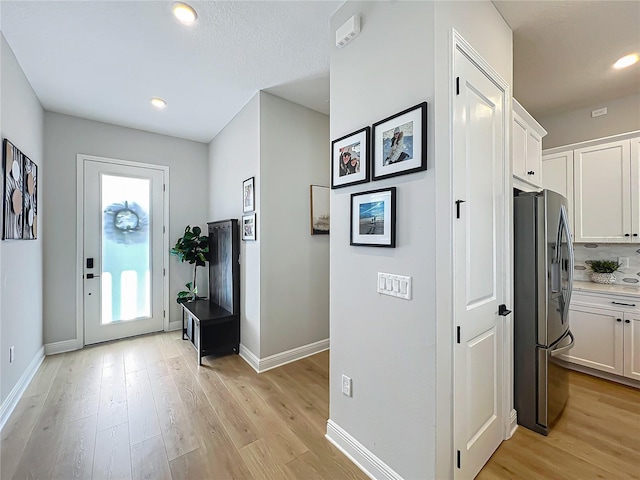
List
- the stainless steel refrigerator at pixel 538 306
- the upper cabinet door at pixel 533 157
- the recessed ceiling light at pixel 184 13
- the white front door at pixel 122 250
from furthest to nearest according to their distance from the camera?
the white front door at pixel 122 250 < the upper cabinet door at pixel 533 157 < the stainless steel refrigerator at pixel 538 306 < the recessed ceiling light at pixel 184 13

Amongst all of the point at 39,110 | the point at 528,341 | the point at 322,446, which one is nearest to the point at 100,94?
the point at 39,110

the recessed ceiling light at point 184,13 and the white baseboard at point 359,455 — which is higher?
the recessed ceiling light at point 184,13

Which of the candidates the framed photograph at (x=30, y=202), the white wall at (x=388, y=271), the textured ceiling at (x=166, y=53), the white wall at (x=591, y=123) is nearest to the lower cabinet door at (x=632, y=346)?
the white wall at (x=591, y=123)

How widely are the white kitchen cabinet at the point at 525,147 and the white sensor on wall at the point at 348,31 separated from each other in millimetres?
1312

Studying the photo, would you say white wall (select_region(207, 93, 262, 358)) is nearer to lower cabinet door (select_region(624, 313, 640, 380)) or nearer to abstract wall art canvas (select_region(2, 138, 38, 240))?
abstract wall art canvas (select_region(2, 138, 38, 240))

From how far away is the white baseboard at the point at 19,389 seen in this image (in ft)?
6.77

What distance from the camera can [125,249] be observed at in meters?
3.74

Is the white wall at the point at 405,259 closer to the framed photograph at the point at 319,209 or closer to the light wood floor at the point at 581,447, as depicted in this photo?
the light wood floor at the point at 581,447

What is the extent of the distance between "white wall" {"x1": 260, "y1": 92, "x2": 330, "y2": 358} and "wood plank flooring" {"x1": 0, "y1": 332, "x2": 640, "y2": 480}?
49cm

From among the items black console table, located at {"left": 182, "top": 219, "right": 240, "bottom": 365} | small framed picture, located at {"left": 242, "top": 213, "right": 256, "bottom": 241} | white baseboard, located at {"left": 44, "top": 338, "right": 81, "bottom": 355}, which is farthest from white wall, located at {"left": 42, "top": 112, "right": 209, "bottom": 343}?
small framed picture, located at {"left": 242, "top": 213, "right": 256, "bottom": 241}

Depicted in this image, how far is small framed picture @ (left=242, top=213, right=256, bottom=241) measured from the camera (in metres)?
2.95

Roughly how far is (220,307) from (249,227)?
1.21m

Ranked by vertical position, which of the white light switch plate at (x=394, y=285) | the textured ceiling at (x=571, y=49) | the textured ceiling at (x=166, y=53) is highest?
the textured ceiling at (x=166, y=53)

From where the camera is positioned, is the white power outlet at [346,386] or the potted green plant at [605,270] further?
the potted green plant at [605,270]
